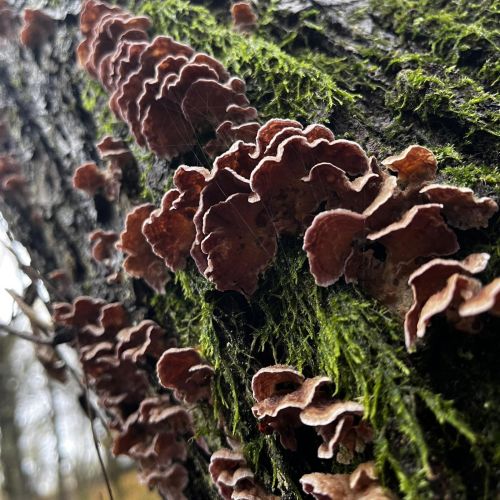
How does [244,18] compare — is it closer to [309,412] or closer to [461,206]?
[461,206]

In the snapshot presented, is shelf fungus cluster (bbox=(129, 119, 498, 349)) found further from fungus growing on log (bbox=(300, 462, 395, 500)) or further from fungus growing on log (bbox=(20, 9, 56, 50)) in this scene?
fungus growing on log (bbox=(20, 9, 56, 50))

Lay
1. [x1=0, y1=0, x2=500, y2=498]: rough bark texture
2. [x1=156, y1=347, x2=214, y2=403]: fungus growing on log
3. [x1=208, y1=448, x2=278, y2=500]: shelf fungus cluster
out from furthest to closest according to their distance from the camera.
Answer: [x1=156, y1=347, x2=214, y2=403]: fungus growing on log, [x1=208, y1=448, x2=278, y2=500]: shelf fungus cluster, [x1=0, y1=0, x2=500, y2=498]: rough bark texture

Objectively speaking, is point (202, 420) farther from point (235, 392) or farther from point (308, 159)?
point (308, 159)

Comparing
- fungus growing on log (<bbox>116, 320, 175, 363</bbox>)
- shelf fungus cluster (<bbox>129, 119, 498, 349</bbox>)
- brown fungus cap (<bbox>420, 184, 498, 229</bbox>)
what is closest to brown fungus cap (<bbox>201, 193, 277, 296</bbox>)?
shelf fungus cluster (<bbox>129, 119, 498, 349</bbox>)

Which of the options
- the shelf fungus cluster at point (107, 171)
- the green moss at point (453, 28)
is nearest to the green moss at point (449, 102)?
the green moss at point (453, 28)

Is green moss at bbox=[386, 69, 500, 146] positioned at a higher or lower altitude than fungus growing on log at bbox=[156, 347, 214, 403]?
higher

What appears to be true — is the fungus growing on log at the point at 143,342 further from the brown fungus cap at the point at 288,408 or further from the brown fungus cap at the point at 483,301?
the brown fungus cap at the point at 483,301

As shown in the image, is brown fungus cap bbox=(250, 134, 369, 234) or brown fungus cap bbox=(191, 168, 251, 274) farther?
brown fungus cap bbox=(191, 168, 251, 274)
